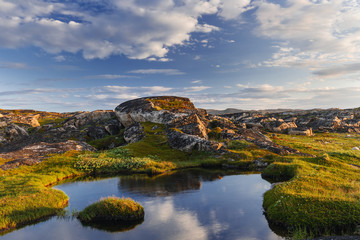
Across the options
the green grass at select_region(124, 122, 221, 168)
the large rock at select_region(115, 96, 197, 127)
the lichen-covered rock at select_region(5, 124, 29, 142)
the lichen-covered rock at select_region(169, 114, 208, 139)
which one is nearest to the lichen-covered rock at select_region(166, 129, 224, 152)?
the green grass at select_region(124, 122, 221, 168)

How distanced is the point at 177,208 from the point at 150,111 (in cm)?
5100

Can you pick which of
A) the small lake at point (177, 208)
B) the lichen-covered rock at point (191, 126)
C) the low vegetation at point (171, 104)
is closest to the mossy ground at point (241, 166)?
the small lake at point (177, 208)

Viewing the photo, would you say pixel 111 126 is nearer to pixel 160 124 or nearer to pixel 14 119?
pixel 160 124

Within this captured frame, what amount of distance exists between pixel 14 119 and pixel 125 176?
8684 cm

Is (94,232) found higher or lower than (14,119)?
lower

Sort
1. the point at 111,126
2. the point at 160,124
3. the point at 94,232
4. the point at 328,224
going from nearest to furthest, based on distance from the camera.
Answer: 1. the point at 328,224
2. the point at 94,232
3. the point at 160,124
4. the point at 111,126

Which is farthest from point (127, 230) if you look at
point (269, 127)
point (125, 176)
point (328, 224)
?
point (269, 127)

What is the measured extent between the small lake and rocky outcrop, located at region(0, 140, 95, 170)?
496 inches

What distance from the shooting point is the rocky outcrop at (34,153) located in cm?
3943

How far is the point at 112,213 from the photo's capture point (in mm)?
20875

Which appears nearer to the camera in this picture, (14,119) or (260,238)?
(260,238)

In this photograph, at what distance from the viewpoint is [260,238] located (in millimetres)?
17297

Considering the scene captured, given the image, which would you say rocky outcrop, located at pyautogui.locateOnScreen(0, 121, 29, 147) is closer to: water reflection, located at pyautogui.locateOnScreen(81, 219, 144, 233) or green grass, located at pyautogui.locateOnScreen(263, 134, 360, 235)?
water reflection, located at pyautogui.locateOnScreen(81, 219, 144, 233)

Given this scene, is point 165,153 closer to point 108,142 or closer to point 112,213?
point 108,142
